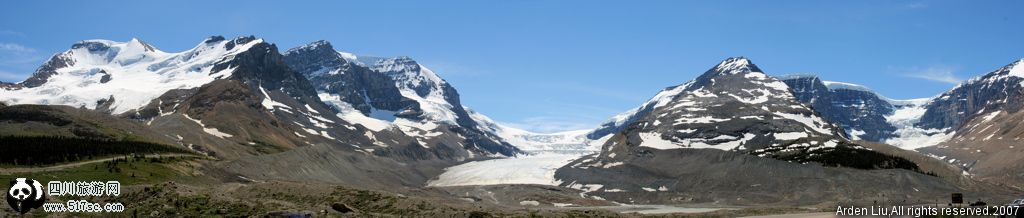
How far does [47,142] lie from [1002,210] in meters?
143

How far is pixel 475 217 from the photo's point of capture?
298 ft

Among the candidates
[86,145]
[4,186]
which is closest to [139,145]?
[86,145]

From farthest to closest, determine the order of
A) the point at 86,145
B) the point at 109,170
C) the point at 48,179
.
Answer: the point at 86,145
the point at 109,170
the point at 48,179

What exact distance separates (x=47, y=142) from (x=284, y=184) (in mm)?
67307

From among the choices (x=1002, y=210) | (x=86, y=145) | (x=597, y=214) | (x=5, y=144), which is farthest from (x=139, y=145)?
(x=1002, y=210)

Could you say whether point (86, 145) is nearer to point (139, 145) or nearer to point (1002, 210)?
Answer: point (139, 145)

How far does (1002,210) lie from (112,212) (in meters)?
77.6

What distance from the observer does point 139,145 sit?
176 meters

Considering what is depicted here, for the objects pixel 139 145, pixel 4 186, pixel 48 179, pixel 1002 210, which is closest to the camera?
pixel 1002 210

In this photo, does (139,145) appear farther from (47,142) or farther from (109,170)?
(109,170)

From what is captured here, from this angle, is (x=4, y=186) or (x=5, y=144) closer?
(x=4, y=186)

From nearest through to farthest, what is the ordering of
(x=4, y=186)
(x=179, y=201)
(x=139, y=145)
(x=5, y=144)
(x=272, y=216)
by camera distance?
(x=272, y=216)
(x=179, y=201)
(x=4, y=186)
(x=5, y=144)
(x=139, y=145)

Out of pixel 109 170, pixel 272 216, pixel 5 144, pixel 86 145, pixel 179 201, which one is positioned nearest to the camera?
pixel 272 216

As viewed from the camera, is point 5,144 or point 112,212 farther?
point 5,144
